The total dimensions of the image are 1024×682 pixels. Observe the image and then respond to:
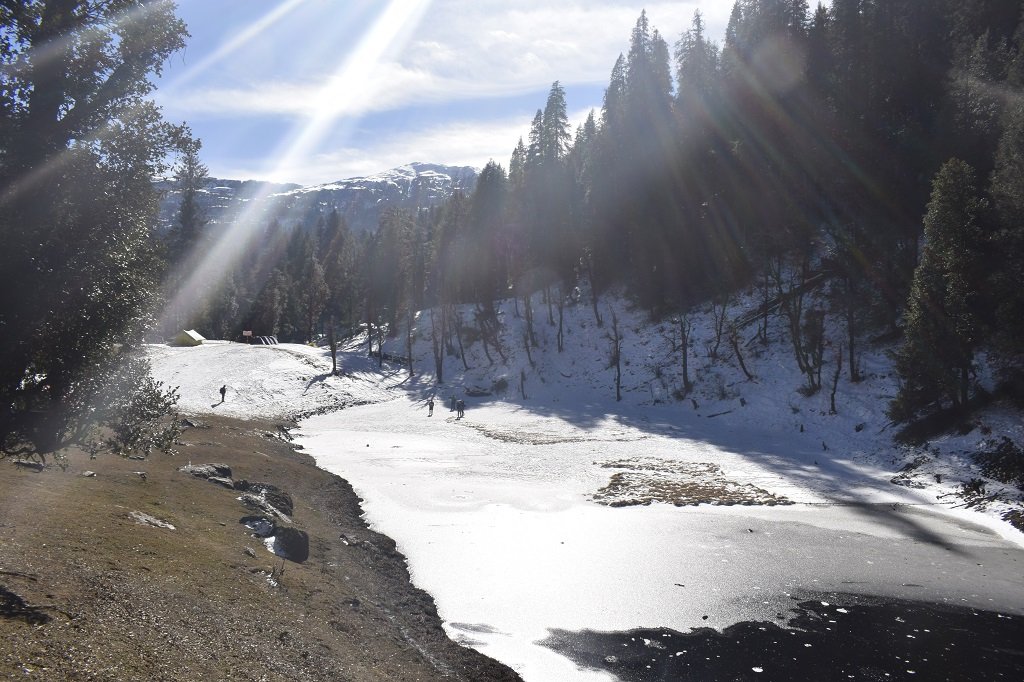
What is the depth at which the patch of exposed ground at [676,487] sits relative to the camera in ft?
73.1

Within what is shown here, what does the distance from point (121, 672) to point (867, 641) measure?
12997 mm

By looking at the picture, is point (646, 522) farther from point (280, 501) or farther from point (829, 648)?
point (280, 501)

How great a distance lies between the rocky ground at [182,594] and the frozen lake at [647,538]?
1579 mm

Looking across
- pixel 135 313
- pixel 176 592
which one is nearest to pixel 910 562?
pixel 176 592

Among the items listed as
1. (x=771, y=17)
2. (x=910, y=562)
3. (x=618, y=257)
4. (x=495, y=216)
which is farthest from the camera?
(x=495, y=216)

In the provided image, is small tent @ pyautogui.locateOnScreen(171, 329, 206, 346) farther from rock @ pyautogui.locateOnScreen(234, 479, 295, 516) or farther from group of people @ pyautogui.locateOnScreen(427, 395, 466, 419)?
rock @ pyautogui.locateOnScreen(234, 479, 295, 516)

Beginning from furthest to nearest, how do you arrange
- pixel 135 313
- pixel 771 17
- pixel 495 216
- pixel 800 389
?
pixel 495 216 < pixel 771 17 < pixel 800 389 < pixel 135 313

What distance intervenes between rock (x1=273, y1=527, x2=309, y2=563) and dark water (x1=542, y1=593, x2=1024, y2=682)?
6401 millimetres

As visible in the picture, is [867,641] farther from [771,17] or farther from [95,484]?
[771,17]

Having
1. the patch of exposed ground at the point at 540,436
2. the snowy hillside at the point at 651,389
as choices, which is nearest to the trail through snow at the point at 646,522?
the patch of exposed ground at the point at 540,436

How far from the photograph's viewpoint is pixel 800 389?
1471 inches

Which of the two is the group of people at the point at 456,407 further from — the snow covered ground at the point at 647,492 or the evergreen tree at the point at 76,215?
the evergreen tree at the point at 76,215

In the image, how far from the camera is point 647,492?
23.7m

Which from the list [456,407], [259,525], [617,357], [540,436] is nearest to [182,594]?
[259,525]
